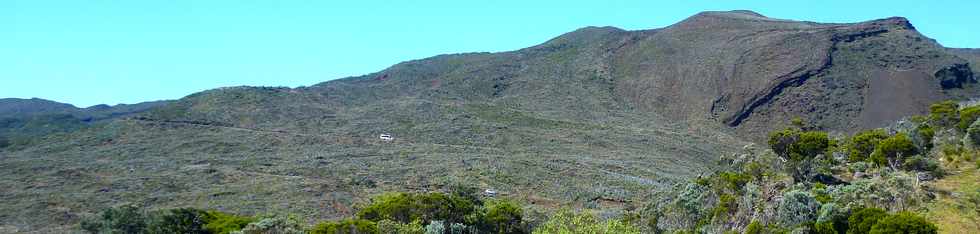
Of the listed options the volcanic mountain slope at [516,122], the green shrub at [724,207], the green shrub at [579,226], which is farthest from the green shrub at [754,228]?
the volcanic mountain slope at [516,122]

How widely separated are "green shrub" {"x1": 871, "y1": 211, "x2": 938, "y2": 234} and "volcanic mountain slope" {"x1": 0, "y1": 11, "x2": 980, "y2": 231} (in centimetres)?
2085

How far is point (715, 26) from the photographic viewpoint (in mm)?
95562

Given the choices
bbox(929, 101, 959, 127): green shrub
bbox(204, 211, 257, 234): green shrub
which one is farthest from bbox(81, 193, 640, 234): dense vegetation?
bbox(929, 101, 959, 127): green shrub

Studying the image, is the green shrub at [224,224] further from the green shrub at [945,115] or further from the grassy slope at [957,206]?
the green shrub at [945,115]

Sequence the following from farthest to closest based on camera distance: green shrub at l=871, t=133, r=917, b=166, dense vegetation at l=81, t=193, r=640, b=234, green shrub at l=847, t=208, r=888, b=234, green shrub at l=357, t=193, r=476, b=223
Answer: green shrub at l=357, t=193, r=476, b=223 < green shrub at l=871, t=133, r=917, b=166 < dense vegetation at l=81, t=193, r=640, b=234 < green shrub at l=847, t=208, r=888, b=234

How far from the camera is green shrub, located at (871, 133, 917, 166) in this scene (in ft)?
89.0

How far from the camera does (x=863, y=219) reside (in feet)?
67.0

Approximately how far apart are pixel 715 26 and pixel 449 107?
35.4 metres

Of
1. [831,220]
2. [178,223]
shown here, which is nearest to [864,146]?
[831,220]

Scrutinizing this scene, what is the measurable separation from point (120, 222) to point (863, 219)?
73.7 ft

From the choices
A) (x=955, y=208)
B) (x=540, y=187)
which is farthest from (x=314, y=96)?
(x=955, y=208)

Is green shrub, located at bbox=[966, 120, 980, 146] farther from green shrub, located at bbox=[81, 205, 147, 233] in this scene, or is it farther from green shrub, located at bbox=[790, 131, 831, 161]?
green shrub, located at bbox=[81, 205, 147, 233]

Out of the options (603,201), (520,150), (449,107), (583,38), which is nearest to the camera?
(603,201)

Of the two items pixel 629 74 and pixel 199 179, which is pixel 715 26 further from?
pixel 199 179
